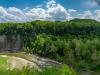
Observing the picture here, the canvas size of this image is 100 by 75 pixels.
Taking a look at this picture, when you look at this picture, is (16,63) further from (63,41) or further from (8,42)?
(8,42)

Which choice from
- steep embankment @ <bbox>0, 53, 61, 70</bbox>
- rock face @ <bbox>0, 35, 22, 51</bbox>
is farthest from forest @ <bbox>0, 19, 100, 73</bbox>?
steep embankment @ <bbox>0, 53, 61, 70</bbox>

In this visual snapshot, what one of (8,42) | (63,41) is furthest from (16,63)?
(8,42)

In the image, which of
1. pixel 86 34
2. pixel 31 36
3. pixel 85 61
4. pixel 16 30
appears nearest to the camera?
pixel 85 61

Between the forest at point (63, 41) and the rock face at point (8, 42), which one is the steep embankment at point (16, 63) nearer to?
the forest at point (63, 41)

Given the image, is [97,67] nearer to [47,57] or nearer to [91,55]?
[91,55]

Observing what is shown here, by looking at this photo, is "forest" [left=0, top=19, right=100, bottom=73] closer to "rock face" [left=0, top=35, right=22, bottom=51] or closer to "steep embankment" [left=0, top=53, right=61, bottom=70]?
"rock face" [left=0, top=35, right=22, bottom=51]

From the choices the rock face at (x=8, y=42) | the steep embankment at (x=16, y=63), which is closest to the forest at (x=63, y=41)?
the rock face at (x=8, y=42)

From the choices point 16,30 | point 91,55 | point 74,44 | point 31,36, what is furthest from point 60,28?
point 91,55

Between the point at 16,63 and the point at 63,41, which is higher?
the point at 63,41
